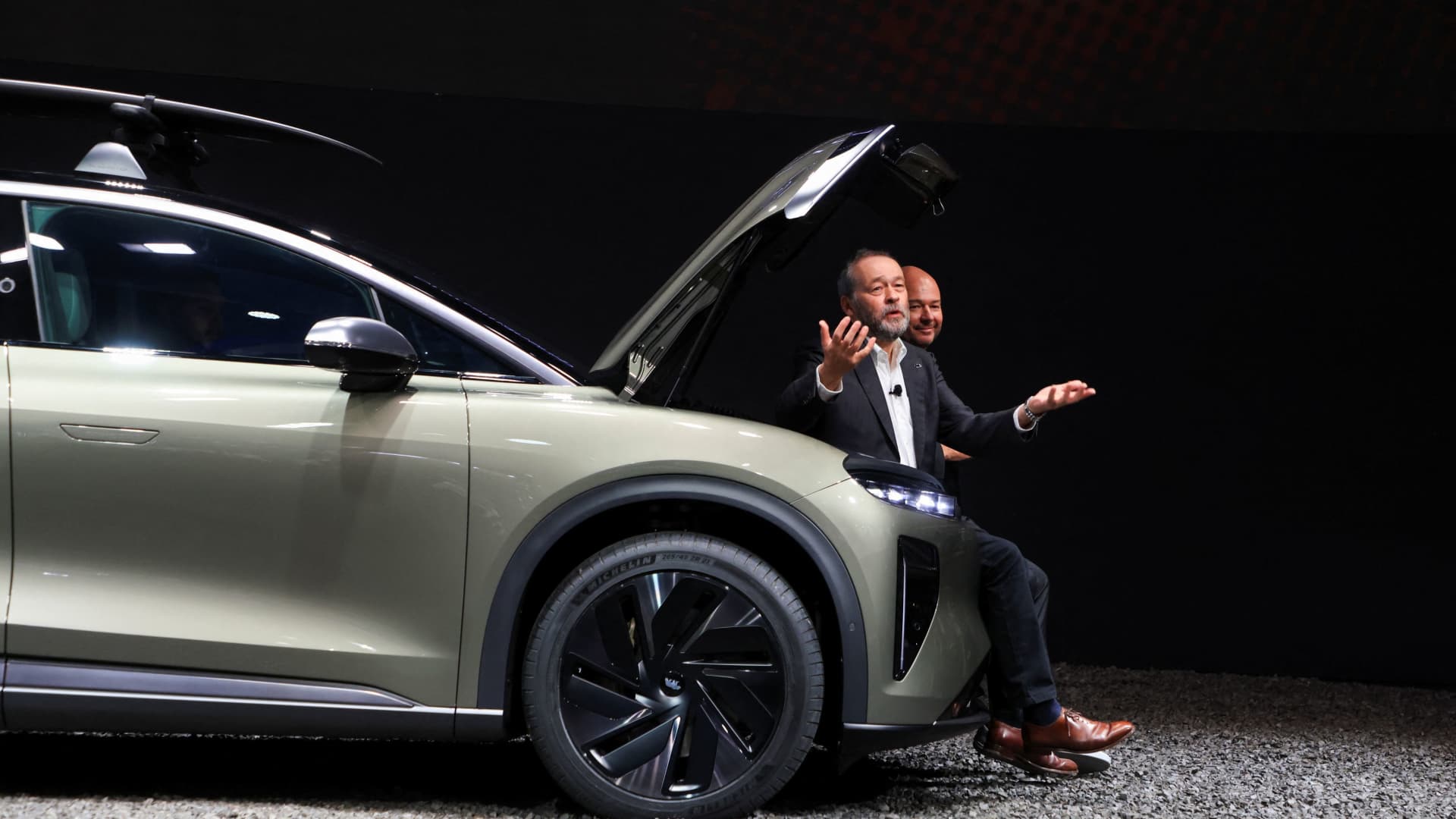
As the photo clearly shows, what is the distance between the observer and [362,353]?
8.49ft

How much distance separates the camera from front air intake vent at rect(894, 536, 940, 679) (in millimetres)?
2770

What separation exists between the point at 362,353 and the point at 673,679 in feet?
3.22

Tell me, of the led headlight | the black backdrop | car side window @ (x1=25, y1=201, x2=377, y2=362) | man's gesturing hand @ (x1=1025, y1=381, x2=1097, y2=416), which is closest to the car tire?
the led headlight

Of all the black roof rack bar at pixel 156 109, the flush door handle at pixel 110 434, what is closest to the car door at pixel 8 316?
the flush door handle at pixel 110 434

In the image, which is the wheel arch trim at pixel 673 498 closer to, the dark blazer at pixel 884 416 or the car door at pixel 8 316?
the dark blazer at pixel 884 416

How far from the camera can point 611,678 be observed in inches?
108

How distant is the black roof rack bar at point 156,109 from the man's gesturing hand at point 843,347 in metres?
1.53

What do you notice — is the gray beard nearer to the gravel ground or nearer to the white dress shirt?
the white dress shirt

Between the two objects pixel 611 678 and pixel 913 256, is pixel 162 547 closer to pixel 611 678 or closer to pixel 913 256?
pixel 611 678

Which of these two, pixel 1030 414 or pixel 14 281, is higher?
pixel 14 281

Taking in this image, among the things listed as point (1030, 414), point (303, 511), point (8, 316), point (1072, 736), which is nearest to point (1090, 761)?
point (1072, 736)

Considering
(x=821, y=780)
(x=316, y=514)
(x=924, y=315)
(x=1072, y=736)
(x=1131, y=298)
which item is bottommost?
(x=821, y=780)

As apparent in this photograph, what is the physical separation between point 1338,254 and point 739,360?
8.99 ft

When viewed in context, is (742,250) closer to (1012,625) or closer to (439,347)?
(439,347)
